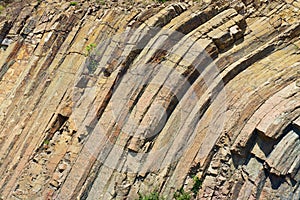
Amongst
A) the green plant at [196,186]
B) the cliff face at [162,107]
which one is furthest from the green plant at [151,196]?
the green plant at [196,186]

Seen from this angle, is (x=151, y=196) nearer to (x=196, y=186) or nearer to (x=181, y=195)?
(x=181, y=195)

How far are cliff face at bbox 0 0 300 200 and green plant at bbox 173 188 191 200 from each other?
0.38 ft

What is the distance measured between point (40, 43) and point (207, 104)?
7.05m

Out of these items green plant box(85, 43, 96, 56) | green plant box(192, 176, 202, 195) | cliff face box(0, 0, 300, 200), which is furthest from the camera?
green plant box(85, 43, 96, 56)

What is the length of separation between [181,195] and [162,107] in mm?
2641

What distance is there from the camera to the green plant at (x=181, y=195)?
12.3 m

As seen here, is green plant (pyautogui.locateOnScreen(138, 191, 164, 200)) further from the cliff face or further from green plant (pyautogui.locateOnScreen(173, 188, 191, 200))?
green plant (pyautogui.locateOnScreen(173, 188, 191, 200))

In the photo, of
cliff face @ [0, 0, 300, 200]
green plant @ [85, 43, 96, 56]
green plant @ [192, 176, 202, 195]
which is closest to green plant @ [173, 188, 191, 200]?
cliff face @ [0, 0, 300, 200]

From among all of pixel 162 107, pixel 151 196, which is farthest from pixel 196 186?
pixel 162 107

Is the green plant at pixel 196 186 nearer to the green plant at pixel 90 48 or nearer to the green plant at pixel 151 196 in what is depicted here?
the green plant at pixel 151 196

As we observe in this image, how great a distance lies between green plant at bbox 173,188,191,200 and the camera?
40.4 feet

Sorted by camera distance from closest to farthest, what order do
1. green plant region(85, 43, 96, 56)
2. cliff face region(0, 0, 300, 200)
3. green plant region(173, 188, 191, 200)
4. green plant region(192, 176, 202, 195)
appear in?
cliff face region(0, 0, 300, 200)
green plant region(173, 188, 191, 200)
green plant region(192, 176, 202, 195)
green plant region(85, 43, 96, 56)

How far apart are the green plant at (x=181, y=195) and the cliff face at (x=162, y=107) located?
0.38 feet

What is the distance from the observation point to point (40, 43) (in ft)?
53.6
